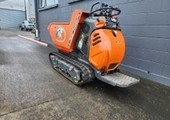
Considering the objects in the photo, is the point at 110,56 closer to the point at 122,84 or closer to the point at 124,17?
the point at 122,84

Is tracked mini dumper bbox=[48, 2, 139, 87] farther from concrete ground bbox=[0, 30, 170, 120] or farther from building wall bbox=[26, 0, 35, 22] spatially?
building wall bbox=[26, 0, 35, 22]

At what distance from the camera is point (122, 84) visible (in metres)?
2.41

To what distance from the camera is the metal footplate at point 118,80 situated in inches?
95.6

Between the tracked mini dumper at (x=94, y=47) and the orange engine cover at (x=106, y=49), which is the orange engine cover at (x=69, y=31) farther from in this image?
the orange engine cover at (x=106, y=49)

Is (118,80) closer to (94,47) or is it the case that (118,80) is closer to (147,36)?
(94,47)

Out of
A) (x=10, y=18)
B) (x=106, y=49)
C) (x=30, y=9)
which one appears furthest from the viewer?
(x=30, y=9)

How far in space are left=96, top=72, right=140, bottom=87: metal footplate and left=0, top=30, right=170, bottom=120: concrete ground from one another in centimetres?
27

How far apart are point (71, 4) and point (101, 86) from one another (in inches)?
137

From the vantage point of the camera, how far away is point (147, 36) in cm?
326

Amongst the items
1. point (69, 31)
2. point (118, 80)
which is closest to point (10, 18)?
point (69, 31)

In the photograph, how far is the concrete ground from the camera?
2.10 metres

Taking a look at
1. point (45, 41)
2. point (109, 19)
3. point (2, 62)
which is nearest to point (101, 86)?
point (109, 19)

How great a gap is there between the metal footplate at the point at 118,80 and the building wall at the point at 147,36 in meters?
Result: 0.79

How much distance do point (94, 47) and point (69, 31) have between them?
31.5 inches
